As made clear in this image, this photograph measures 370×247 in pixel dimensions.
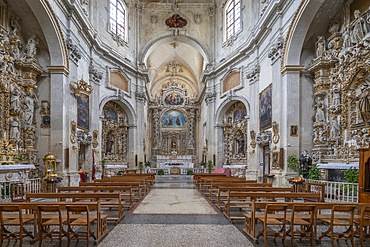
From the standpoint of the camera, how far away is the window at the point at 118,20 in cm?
2417

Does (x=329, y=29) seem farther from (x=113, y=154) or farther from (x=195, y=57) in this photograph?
(x=195, y=57)

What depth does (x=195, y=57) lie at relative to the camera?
3603cm

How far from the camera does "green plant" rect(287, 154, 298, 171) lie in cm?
1393

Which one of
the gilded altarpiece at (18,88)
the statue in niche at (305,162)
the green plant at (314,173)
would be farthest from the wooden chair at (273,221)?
the gilded altarpiece at (18,88)

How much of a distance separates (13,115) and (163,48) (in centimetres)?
2454

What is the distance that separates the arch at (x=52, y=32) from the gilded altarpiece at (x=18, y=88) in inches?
26.3

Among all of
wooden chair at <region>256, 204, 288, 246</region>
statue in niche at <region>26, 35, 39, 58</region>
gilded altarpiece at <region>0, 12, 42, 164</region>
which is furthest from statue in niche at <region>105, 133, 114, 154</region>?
wooden chair at <region>256, 204, 288, 246</region>

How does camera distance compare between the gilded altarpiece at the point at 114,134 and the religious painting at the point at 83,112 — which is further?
the gilded altarpiece at the point at 114,134

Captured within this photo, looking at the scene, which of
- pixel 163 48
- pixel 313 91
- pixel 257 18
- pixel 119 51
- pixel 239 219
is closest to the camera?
pixel 239 219

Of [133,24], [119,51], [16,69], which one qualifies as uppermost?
[133,24]

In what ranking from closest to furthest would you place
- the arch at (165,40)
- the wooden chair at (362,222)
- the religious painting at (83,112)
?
1. the wooden chair at (362,222)
2. the religious painting at (83,112)
3. the arch at (165,40)

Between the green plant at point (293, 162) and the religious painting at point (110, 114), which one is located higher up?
the religious painting at point (110, 114)

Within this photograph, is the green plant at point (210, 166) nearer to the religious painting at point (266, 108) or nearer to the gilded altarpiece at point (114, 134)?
the gilded altarpiece at point (114, 134)

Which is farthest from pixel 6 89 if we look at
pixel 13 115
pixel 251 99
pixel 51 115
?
pixel 251 99
